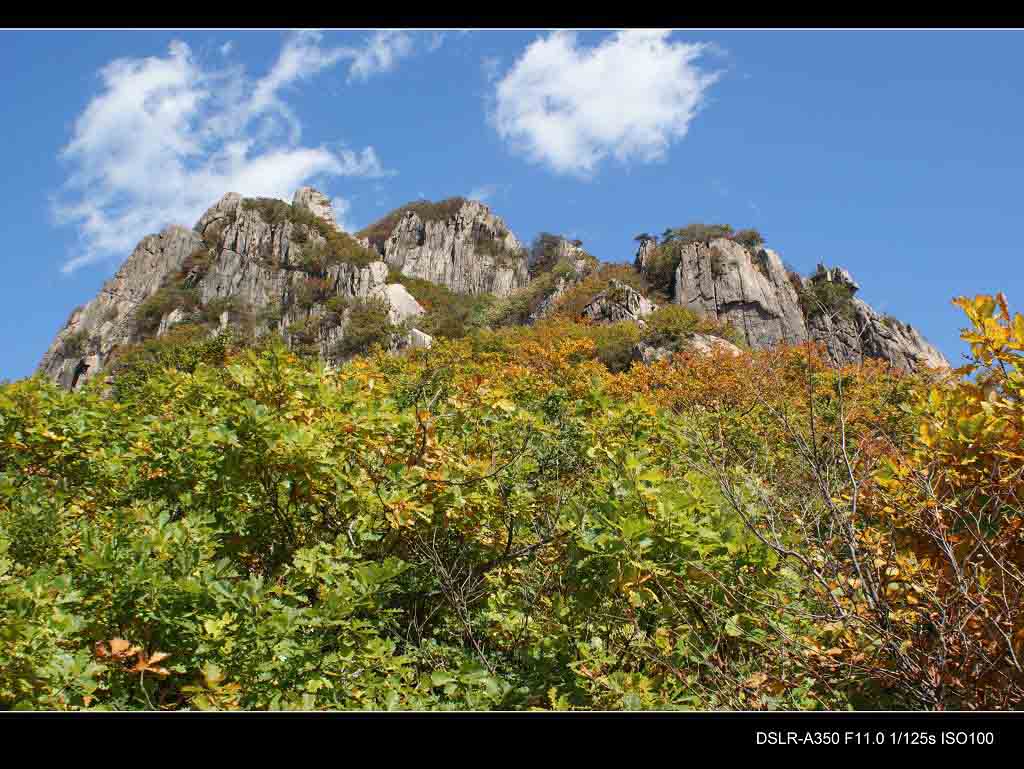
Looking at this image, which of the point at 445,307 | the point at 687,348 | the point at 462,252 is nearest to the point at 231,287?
the point at 445,307

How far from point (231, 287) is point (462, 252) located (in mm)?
24938

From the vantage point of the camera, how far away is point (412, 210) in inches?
2992

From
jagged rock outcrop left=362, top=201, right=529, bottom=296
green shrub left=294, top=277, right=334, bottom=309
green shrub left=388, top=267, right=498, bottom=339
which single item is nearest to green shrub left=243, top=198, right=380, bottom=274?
green shrub left=294, top=277, right=334, bottom=309

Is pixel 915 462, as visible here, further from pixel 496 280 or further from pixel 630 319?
pixel 496 280

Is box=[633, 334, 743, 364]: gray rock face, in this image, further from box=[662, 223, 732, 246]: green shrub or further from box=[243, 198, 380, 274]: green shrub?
box=[243, 198, 380, 274]: green shrub

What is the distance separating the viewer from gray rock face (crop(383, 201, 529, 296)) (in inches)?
2702

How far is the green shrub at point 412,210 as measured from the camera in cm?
7331

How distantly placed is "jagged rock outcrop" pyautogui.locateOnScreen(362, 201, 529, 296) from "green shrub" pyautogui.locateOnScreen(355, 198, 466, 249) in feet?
1.75

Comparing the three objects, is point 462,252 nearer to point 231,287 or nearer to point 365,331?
point 231,287

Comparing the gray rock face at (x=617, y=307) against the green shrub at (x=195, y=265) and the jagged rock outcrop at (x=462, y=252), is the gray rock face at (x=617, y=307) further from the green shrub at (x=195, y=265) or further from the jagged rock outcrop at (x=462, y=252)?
the green shrub at (x=195, y=265)

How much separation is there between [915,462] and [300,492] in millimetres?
3018

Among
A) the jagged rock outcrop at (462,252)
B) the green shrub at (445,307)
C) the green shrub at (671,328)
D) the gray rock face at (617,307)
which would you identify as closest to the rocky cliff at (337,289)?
the gray rock face at (617,307)

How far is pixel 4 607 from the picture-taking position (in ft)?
9.09

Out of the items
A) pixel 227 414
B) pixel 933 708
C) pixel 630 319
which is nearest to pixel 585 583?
pixel 933 708
